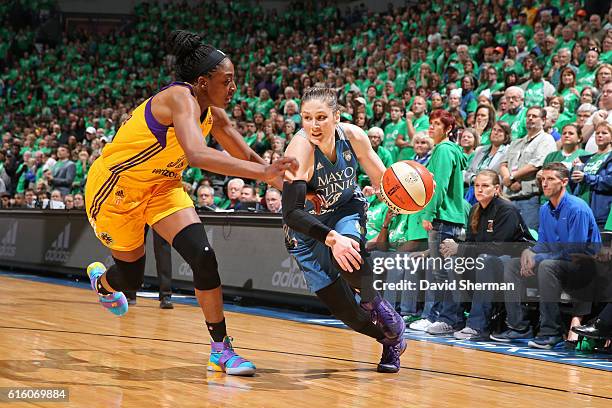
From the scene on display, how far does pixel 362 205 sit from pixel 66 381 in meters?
2.20

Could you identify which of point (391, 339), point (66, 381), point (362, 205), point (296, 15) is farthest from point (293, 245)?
point (296, 15)

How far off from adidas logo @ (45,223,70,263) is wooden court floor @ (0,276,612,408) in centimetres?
569

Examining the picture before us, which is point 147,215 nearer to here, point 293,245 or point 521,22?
point 293,245

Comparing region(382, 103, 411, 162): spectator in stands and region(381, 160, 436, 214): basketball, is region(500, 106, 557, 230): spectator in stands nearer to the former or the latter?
region(382, 103, 411, 162): spectator in stands

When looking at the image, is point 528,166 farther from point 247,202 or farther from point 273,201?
point 247,202

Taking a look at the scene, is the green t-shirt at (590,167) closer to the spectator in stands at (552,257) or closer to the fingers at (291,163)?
the spectator in stands at (552,257)

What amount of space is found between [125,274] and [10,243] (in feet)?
35.1

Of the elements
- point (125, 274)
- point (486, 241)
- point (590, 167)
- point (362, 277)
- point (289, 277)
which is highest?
point (590, 167)

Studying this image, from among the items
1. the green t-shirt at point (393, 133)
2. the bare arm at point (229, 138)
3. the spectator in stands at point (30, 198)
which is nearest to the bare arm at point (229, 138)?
the bare arm at point (229, 138)

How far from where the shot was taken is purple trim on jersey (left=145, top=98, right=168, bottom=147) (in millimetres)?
5359

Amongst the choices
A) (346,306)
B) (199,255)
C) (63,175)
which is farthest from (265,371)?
(63,175)

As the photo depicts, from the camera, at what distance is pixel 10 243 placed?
15906mm

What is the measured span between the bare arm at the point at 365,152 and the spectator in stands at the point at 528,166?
3661 mm

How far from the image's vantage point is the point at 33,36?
3005cm
